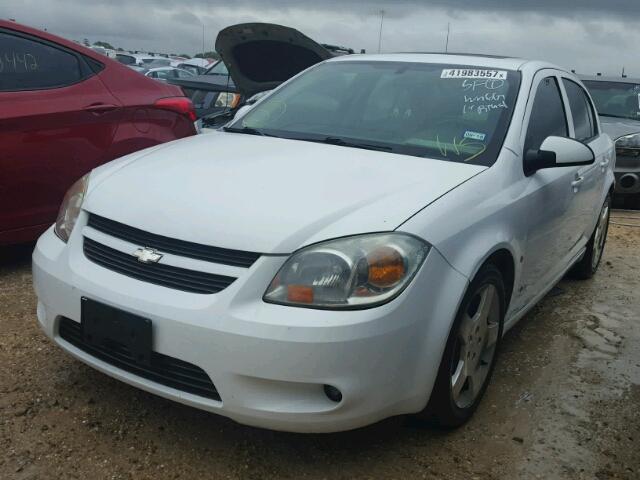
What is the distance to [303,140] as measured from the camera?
10.3ft

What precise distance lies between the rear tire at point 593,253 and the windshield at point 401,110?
1878mm

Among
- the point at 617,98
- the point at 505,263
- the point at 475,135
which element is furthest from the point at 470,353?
the point at 617,98

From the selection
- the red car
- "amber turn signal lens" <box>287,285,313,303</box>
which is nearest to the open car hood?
the red car

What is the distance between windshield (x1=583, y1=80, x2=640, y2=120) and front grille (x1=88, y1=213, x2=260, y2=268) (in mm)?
7888

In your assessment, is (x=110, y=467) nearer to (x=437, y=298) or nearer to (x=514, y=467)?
(x=437, y=298)

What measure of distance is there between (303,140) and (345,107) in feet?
1.21

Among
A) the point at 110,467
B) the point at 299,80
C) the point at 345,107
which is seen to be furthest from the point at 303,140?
the point at 110,467

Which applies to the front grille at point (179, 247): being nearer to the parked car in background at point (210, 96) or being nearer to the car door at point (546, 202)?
the car door at point (546, 202)

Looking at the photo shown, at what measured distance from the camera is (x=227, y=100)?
280 inches

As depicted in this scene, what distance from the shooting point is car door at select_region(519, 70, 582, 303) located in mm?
3014

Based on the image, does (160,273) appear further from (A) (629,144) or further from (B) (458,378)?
(A) (629,144)

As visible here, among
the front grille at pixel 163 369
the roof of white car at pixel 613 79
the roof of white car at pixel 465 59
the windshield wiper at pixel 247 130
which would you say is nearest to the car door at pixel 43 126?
the windshield wiper at pixel 247 130

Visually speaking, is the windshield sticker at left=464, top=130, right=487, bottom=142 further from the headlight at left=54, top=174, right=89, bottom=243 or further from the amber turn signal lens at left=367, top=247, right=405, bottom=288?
the headlight at left=54, top=174, right=89, bottom=243

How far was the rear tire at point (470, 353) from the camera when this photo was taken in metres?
2.38
